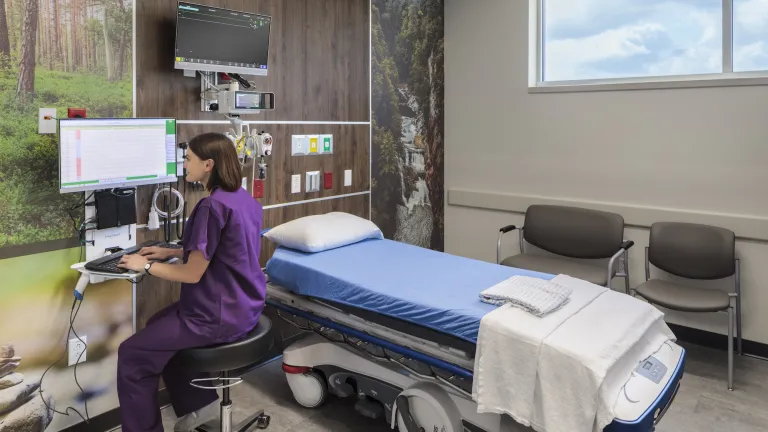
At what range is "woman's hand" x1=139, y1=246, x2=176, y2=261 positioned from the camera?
2570mm

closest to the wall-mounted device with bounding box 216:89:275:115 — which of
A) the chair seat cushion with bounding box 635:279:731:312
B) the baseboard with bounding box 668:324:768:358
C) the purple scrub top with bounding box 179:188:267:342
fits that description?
the purple scrub top with bounding box 179:188:267:342

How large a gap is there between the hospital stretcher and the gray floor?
10cm

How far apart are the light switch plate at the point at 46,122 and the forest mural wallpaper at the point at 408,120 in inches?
87.9

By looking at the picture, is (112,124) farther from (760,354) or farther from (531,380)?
(760,354)

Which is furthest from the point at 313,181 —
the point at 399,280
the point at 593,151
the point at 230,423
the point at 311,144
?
the point at 593,151

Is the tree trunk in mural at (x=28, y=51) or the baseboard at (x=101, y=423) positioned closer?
the tree trunk in mural at (x=28, y=51)

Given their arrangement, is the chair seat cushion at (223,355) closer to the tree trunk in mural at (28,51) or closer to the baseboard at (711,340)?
the tree trunk in mural at (28,51)

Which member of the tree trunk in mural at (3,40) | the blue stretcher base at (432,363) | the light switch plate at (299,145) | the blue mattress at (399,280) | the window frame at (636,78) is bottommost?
the blue stretcher base at (432,363)

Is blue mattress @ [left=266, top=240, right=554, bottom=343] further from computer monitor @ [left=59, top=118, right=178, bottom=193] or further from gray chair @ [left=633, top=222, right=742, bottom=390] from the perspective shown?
gray chair @ [left=633, top=222, right=742, bottom=390]

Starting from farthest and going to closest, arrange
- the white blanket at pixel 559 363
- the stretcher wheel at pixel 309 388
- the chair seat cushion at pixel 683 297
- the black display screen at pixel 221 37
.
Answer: the chair seat cushion at pixel 683 297 → the stretcher wheel at pixel 309 388 → the black display screen at pixel 221 37 → the white blanket at pixel 559 363

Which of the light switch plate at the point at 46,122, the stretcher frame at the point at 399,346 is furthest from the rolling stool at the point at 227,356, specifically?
the light switch plate at the point at 46,122

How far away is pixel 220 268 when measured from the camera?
2.44 metres

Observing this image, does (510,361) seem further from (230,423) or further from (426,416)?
(230,423)

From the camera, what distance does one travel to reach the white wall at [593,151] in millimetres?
3713
